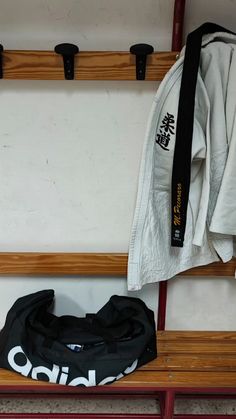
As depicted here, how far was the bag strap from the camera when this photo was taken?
1261mm

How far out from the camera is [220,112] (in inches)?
51.9

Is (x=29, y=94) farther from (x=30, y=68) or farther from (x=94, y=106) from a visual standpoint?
(x=94, y=106)

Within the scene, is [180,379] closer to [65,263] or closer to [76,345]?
[76,345]

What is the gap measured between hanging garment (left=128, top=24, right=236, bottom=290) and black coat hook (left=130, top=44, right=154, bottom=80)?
0.09 m

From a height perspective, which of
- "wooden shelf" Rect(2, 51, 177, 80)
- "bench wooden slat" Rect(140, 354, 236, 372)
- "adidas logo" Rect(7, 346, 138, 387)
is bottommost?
"bench wooden slat" Rect(140, 354, 236, 372)

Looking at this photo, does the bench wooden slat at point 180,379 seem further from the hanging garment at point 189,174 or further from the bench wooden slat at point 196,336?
the hanging garment at point 189,174

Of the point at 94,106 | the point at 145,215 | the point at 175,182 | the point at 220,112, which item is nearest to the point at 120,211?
the point at 145,215

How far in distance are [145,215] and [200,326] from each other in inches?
24.3

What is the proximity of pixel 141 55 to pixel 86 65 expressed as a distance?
0.18 meters

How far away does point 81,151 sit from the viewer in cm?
149

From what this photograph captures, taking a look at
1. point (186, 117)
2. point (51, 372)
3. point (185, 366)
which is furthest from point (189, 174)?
point (51, 372)

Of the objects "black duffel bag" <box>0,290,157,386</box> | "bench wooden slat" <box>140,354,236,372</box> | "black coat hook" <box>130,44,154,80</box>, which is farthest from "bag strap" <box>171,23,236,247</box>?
"bench wooden slat" <box>140,354,236,372</box>

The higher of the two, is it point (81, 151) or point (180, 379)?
point (81, 151)

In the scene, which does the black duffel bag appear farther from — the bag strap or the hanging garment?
the bag strap
